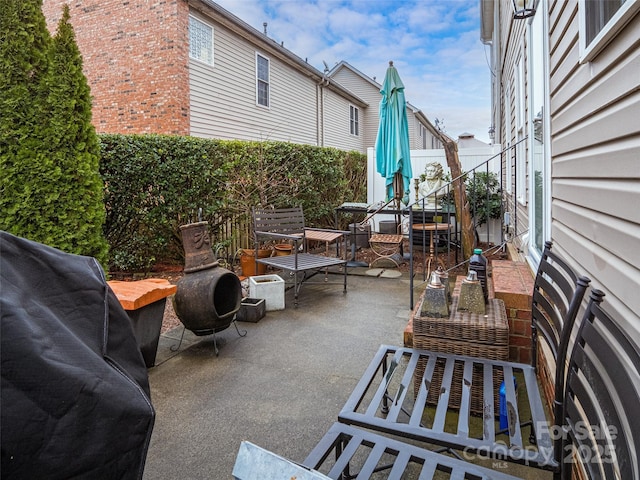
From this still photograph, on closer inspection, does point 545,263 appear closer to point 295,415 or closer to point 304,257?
point 295,415

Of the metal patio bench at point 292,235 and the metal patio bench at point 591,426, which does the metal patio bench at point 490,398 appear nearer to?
the metal patio bench at point 591,426

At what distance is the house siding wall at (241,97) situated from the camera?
8945 mm

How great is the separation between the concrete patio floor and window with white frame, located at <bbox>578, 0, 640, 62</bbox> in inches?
72.6

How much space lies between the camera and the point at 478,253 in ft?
9.36

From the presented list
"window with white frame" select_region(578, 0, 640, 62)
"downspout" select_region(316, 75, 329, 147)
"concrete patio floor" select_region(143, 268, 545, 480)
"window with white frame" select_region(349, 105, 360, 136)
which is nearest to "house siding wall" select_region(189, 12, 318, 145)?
"downspout" select_region(316, 75, 329, 147)

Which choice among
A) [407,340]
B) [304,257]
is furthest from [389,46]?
[407,340]

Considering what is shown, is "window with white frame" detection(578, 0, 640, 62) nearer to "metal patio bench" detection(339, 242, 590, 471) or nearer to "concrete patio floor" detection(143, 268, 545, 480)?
"metal patio bench" detection(339, 242, 590, 471)

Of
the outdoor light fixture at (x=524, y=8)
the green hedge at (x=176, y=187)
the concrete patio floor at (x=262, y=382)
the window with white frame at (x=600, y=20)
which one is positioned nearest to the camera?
the window with white frame at (x=600, y=20)

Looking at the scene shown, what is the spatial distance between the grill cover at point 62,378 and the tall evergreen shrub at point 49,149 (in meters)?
3.60

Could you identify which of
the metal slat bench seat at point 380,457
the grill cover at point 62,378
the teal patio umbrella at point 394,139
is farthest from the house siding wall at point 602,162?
the teal patio umbrella at point 394,139

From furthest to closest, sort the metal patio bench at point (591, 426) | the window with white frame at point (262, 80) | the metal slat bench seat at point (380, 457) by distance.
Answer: the window with white frame at point (262, 80) → the metal slat bench seat at point (380, 457) → the metal patio bench at point (591, 426)

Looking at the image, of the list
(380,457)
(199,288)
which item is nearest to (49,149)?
(199,288)

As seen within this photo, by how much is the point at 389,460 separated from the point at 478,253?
1568mm

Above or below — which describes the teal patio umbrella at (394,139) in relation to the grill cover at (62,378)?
above
